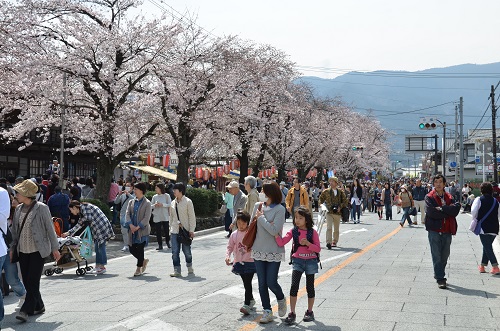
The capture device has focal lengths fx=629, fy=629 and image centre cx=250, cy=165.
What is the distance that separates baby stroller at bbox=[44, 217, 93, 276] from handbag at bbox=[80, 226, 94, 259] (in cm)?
9

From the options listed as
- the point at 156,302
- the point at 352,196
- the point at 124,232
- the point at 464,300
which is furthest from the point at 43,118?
the point at 464,300

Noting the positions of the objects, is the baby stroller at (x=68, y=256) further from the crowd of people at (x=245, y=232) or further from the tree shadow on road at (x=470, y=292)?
the tree shadow on road at (x=470, y=292)

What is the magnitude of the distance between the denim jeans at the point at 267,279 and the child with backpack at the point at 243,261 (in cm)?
33

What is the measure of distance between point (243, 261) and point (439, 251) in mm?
3587

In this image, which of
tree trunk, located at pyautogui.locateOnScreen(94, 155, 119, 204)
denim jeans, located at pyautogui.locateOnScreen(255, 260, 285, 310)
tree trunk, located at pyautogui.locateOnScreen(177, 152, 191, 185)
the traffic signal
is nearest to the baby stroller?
denim jeans, located at pyautogui.locateOnScreen(255, 260, 285, 310)

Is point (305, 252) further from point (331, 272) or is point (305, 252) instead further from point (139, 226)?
point (139, 226)

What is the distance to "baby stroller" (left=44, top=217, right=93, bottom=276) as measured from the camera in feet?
38.8

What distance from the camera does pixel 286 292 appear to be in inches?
361

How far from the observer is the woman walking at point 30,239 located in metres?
7.93

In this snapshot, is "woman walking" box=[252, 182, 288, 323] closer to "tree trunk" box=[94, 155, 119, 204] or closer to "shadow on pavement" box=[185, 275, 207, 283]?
"shadow on pavement" box=[185, 275, 207, 283]

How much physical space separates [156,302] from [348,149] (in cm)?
6019

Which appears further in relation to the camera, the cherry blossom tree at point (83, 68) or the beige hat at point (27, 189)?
the cherry blossom tree at point (83, 68)

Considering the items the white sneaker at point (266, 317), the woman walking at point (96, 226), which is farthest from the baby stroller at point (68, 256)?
the white sneaker at point (266, 317)

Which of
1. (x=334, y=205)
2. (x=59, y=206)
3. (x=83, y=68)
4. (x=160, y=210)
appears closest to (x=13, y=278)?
(x=59, y=206)
